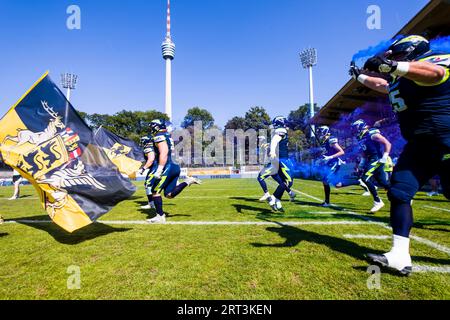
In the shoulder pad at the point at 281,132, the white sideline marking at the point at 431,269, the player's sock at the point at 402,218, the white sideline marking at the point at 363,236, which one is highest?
the shoulder pad at the point at 281,132

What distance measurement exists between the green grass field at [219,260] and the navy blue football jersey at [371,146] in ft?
6.66

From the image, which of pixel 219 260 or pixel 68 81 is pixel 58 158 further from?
pixel 68 81

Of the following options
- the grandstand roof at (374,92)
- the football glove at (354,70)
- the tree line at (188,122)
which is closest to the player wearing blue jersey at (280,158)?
the grandstand roof at (374,92)

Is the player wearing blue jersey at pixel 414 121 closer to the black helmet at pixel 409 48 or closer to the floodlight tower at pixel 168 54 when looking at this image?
the black helmet at pixel 409 48

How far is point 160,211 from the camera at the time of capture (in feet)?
17.0

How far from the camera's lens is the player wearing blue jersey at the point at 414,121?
2248mm

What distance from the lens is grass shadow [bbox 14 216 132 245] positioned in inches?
151

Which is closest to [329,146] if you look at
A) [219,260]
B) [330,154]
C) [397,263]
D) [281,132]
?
[330,154]

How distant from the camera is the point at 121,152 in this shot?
35.5 ft

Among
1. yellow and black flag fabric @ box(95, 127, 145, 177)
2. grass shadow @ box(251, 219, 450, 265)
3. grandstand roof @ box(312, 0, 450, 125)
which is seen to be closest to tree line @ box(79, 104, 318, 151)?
grandstand roof @ box(312, 0, 450, 125)

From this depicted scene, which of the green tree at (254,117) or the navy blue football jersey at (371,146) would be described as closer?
the navy blue football jersey at (371,146)

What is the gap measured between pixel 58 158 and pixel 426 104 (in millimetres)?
5237
